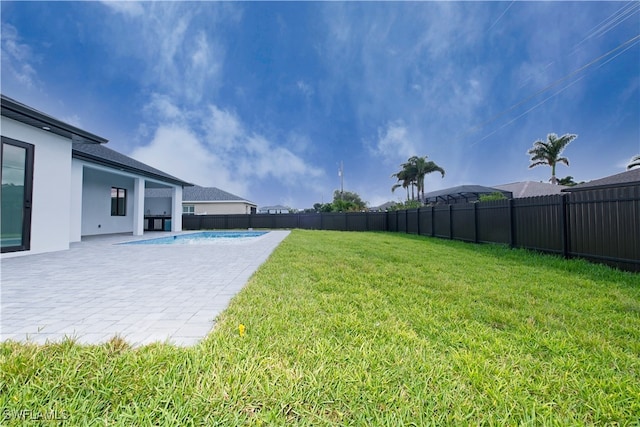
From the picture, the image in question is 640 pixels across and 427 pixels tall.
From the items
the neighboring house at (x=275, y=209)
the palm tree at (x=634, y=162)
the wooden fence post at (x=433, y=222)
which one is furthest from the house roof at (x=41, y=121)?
the neighboring house at (x=275, y=209)

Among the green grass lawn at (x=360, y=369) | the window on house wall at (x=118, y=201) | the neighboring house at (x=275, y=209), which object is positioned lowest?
the green grass lawn at (x=360, y=369)

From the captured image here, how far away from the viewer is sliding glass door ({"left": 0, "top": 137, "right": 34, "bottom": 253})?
235 inches

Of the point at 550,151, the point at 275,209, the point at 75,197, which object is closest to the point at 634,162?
the point at 550,151

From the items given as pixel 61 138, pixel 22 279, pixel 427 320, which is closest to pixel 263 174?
pixel 61 138

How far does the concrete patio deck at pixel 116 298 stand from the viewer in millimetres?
2293

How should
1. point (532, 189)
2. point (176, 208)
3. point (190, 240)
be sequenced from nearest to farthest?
point (190, 240)
point (176, 208)
point (532, 189)

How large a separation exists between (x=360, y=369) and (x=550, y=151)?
107 ft

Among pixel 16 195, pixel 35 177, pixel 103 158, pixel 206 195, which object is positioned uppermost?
pixel 206 195

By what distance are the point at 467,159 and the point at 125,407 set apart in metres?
27.3

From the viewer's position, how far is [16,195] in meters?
6.15

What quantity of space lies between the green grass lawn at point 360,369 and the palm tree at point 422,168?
27.0 m

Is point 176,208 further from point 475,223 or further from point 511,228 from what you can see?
point 511,228

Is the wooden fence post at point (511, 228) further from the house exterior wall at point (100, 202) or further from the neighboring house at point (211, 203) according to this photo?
the neighboring house at point (211, 203)

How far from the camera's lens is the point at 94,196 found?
1265 cm
